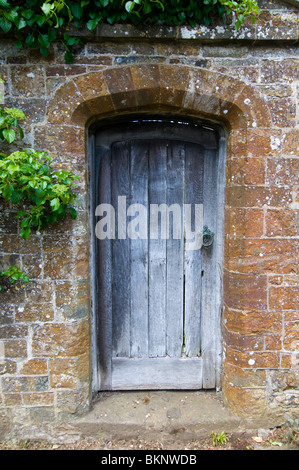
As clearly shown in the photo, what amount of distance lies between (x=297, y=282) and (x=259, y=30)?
1924mm

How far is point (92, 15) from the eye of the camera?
2043 millimetres

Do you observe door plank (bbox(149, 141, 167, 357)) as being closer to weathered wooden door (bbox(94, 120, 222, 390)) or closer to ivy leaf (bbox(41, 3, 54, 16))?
weathered wooden door (bbox(94, 120, 222, 390))

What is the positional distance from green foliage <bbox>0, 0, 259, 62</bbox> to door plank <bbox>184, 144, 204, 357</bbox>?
0.94 m

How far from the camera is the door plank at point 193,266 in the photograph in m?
2.56

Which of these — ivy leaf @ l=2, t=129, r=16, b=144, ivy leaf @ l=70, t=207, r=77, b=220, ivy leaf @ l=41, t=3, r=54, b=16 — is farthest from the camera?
ivy leaf @ l=70, t=207, r=77, b=220

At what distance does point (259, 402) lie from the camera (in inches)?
91.9

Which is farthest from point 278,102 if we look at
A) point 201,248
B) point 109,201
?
point 109,201

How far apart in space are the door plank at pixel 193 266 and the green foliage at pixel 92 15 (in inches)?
37.0

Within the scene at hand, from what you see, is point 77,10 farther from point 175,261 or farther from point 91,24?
point 175,261

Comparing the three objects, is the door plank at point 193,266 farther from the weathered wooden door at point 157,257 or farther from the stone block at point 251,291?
the stone block at point 251,291

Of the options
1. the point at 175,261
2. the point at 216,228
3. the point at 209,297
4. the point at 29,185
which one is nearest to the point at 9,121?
the point at 29,185

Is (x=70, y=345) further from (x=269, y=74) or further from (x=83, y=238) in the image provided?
(x=269, y=74)

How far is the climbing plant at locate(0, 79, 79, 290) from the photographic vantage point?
192 centimetres

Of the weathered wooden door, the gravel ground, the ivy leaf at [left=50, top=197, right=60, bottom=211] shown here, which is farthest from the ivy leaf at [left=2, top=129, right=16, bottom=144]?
the gravel ground
